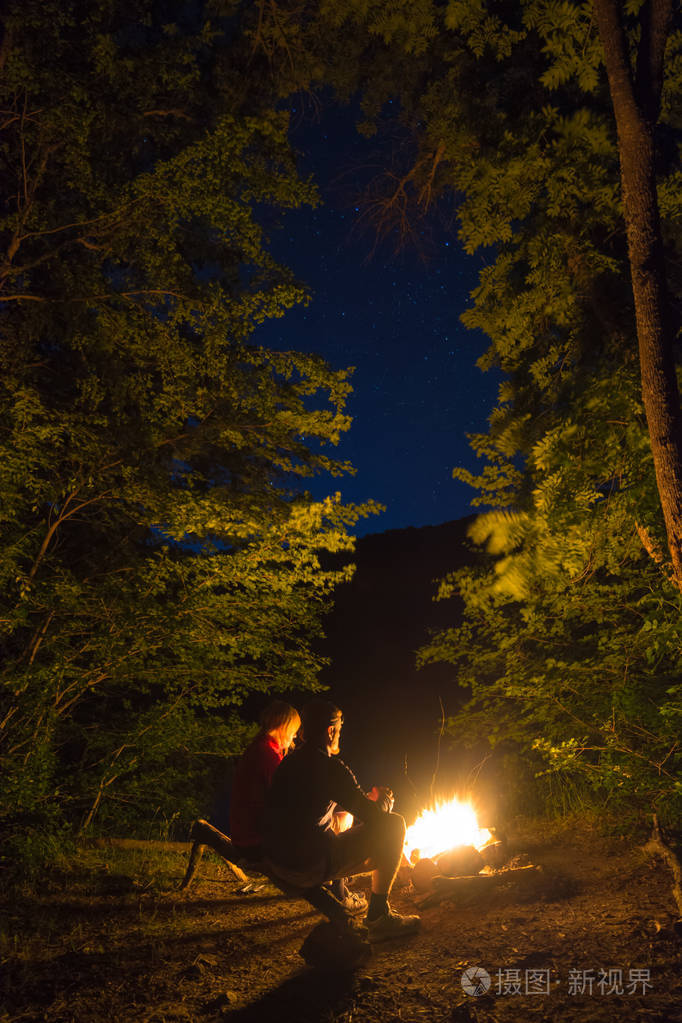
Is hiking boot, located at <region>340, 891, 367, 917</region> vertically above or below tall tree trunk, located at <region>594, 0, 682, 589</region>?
below

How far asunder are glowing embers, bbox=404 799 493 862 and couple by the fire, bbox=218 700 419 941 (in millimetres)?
1530

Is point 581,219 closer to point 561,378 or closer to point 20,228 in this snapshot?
point 561,378

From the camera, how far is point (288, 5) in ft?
22.1

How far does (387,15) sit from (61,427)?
16.0 ft

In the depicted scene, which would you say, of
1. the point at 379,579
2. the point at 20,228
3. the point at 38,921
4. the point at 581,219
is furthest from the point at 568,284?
the point at 379,579

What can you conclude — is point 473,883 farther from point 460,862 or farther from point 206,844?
point 206,844

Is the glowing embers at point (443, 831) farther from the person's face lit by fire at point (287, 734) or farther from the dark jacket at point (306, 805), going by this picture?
the dark jacket at point (306, 805)

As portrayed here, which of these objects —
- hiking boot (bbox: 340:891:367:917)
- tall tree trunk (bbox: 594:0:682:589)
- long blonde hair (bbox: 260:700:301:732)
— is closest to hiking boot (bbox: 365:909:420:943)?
hiking boot (bbox: 340:891:367:917)

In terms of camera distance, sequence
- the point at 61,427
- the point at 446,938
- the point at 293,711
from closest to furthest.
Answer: the point at 446,938, the point at 293,711, the point at 61,427

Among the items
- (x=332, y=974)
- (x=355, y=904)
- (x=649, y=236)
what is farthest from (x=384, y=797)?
(x=649, y=236)

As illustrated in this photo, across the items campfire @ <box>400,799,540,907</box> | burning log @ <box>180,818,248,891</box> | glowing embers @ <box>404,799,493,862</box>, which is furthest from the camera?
glowing embers @ <box>404,799,493,862</box>

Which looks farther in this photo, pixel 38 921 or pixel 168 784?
pixel 168 784

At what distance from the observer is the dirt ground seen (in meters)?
2.87

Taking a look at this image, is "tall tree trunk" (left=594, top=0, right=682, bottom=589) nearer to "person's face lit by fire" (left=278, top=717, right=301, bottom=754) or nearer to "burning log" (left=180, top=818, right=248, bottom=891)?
"person's face lit by fire" (left=278, top=717, right=301, bottom=754)
